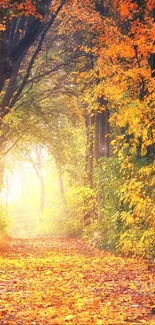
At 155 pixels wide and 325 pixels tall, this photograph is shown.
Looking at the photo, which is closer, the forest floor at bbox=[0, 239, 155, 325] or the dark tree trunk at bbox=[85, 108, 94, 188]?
the forest floor at bbox=[0, 239, 155, 325]

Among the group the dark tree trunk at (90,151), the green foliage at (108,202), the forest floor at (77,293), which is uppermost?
the dark tree trunk at (90,151)

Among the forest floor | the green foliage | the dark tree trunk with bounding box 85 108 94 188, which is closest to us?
the forest floor

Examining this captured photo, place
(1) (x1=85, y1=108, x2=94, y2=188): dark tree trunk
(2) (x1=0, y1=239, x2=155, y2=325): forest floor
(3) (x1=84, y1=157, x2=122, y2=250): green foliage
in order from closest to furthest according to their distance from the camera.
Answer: (2) (x1=0, y1=239, x2=155, y2=325): forest floor < (3) (x1=84, y1=157, x2=122, y2=250): green foliage < (1) (x1=85, y1=108, x2=94, y2=188): dark tree trunk

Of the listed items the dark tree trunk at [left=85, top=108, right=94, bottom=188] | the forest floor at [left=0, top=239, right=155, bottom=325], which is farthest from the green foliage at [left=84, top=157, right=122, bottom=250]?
the dark tree trunk at [left=85, top=108, right=94, bottom=188]

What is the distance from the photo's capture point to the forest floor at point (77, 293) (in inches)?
255

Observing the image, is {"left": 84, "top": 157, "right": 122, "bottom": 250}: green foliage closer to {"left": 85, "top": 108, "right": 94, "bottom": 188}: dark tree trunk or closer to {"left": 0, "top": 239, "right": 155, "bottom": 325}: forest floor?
{"left": 0, "top": 239, "right": 155, "bottom": 325}: forest floor

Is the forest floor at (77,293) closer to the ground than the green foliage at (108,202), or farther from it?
closer to the ground

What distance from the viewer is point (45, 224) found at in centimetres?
3372

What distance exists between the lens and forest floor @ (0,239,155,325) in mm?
6469

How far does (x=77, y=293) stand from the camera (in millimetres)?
8336

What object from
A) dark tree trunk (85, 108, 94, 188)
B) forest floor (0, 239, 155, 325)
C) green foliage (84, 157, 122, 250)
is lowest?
forest floor (0, 239, 155, 325)

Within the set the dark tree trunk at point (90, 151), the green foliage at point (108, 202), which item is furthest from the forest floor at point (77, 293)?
the dark tree trunk at point (90, 151)

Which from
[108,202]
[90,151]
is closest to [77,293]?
[108,202]

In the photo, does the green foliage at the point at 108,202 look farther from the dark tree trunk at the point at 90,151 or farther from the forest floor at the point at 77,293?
the dark tree trunk at the point at 90,151
